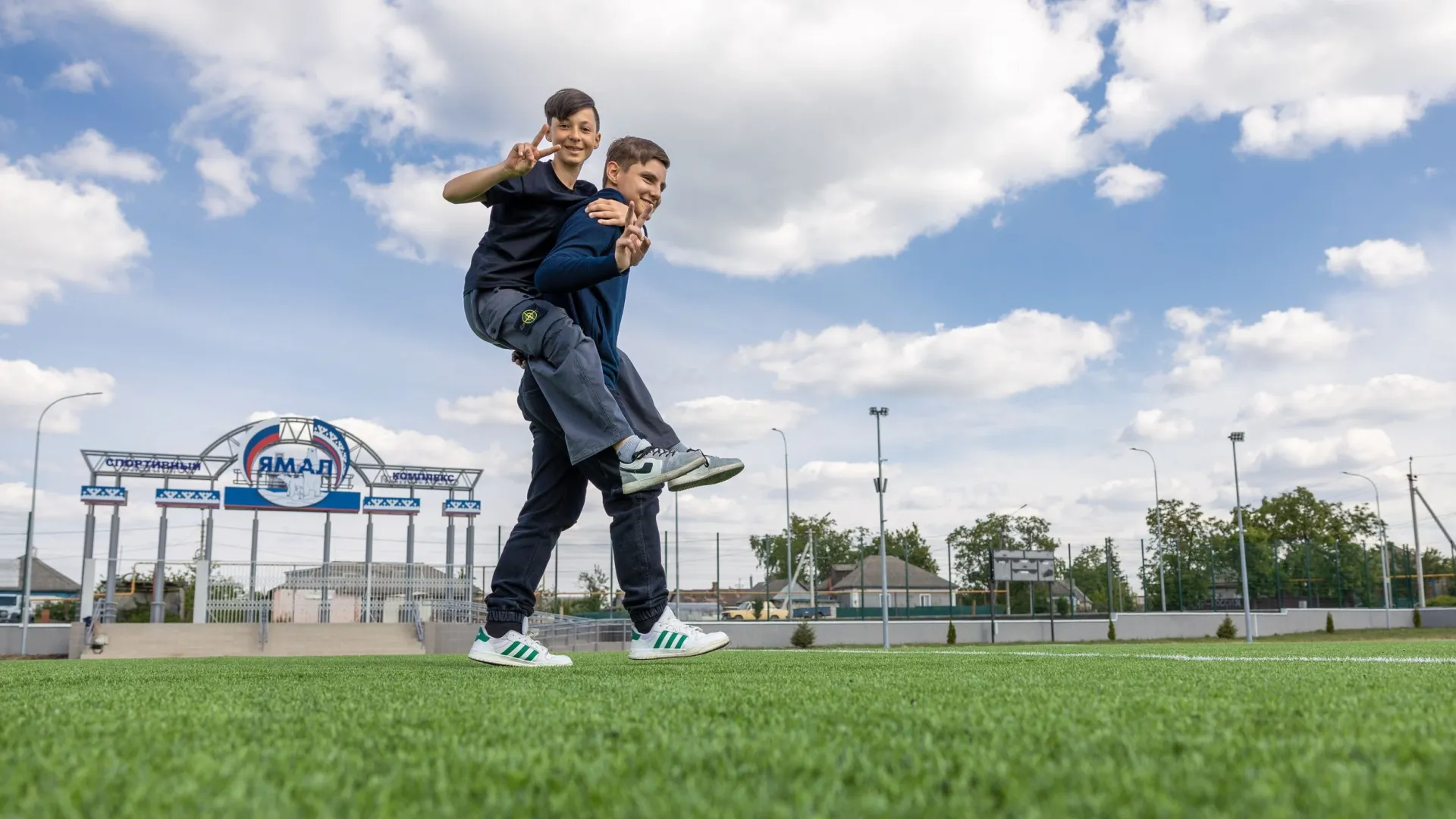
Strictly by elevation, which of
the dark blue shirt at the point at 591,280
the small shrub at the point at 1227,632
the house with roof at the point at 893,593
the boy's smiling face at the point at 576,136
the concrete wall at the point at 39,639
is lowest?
the small shrub at the point at 1227,632

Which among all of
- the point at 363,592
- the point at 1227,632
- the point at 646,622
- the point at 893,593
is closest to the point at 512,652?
the point at 646,622

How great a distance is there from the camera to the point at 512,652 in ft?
12.8

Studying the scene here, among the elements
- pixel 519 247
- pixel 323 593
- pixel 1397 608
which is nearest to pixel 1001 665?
pixel 519 247

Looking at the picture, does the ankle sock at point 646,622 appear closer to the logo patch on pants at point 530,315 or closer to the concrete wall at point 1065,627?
the logo patch on pants at point 530,315

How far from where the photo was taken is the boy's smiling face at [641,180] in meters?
4.36

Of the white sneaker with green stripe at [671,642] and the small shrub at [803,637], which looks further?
the small shrub at [803,637]

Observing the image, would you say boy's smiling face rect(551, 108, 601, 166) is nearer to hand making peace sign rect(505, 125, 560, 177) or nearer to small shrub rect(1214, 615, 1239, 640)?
hand making peace sign rect(505, 125, 560, 177)

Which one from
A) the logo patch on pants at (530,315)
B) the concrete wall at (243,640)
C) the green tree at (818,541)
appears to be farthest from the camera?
the green tree at (818,541)

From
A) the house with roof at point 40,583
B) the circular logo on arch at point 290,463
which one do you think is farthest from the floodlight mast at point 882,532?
the house with roof at point 40,583

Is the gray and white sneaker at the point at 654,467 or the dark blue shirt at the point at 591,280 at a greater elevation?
the dark blue shirt at the point at 591,280

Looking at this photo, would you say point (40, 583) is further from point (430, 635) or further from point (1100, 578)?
point (1100, 578)

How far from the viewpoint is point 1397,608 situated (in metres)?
48.0

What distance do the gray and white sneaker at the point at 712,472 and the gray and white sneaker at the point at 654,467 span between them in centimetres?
2

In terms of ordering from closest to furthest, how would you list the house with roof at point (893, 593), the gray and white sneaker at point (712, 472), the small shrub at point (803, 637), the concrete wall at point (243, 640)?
the gray and white sneaker at point (712, 472) < the concrete wall at point (243, 640) < the small shrub at point (803, 637) < the house with roof at point (893, 593)
